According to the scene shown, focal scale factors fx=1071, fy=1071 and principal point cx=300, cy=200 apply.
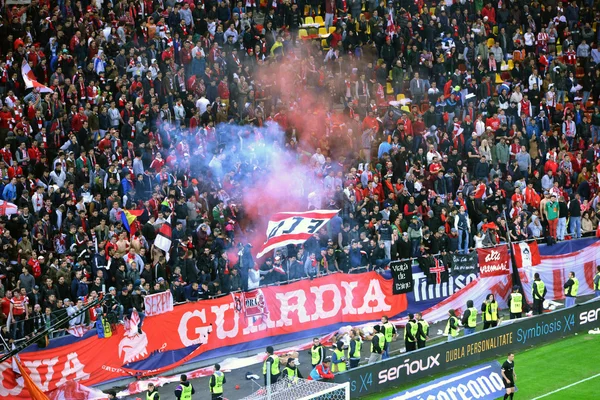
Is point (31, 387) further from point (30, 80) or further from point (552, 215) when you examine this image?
point (552, 215)

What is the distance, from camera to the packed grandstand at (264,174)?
25.2 m

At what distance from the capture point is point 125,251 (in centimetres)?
2583

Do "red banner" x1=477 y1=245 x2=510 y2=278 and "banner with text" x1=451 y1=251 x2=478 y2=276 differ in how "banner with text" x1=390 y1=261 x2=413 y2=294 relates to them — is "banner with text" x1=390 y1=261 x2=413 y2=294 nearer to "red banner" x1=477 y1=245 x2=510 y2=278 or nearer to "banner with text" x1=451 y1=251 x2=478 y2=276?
"banner with text" x1=451 y1=251 x2=478 y2=276

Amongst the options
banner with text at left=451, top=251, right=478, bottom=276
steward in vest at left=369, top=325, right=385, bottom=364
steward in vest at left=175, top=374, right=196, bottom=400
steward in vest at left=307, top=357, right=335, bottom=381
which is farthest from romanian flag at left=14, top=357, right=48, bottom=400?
banner with text at left=451, top=251, right=478, bottom=276

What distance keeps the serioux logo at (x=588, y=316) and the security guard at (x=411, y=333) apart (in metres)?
6.09

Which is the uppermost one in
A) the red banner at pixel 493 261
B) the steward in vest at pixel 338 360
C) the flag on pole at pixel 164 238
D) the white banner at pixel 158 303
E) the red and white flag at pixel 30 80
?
the red and white flag at pixel 30 80

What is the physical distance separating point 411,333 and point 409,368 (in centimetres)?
132

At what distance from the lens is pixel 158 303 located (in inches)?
992

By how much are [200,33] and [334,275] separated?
10.2 m

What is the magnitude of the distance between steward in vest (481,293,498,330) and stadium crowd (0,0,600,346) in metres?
2.87

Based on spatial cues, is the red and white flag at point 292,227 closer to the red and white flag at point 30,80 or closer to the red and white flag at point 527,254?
the red and white flag at point 30,80

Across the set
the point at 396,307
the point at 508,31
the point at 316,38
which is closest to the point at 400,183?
the point at 396,307

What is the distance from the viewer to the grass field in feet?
83.3

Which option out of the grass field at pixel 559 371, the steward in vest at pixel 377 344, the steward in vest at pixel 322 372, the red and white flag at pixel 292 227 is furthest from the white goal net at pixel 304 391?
the steward in vest at pixel 377 344
